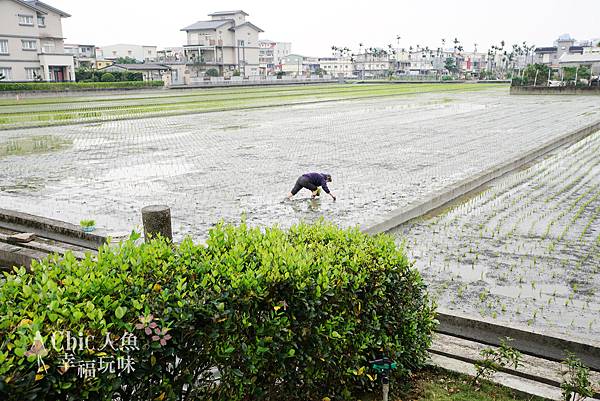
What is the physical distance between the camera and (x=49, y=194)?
11.2m

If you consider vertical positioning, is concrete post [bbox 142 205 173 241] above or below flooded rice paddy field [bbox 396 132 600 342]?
above

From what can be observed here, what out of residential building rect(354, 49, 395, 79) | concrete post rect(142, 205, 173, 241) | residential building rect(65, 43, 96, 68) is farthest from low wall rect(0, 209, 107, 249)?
residential building rect(354, 49, 395, 79)

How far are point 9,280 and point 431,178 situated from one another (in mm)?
10812

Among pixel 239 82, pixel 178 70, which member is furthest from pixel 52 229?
pixel 178 70

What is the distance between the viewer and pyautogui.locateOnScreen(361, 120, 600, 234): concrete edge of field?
9055mm

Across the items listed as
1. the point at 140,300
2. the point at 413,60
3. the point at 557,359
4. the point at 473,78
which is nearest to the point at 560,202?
the point at 557,359

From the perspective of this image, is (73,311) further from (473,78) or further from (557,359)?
(473,78)

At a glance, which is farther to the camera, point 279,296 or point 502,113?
point 502,113

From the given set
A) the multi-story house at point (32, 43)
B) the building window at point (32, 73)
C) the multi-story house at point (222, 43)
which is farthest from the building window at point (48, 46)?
the multi-story house at point (222, 43)

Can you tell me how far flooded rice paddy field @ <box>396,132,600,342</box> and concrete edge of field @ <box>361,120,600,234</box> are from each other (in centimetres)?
25

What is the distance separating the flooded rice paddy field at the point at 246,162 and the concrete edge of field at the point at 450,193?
326mm

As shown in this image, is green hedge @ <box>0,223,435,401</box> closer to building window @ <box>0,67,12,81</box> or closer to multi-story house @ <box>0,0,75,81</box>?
multi-story house @ <box>0,0,75,81</box>

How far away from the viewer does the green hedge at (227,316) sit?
2633 millimetres

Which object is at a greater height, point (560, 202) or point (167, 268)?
point (167, 268)
